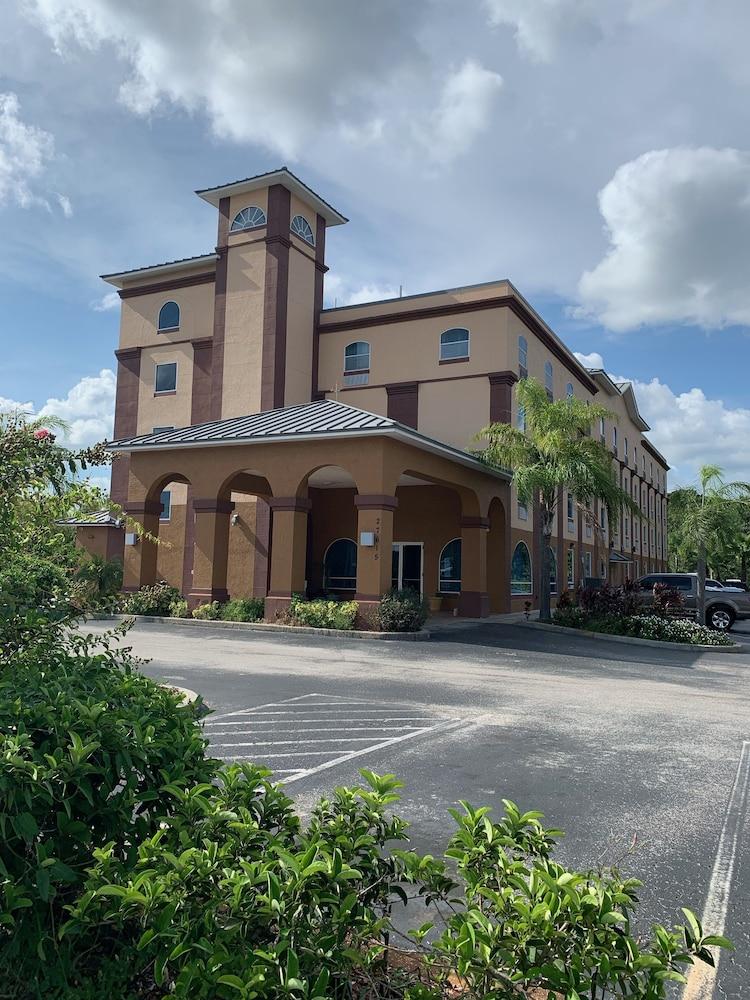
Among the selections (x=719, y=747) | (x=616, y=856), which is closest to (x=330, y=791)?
(x=616, y=856)

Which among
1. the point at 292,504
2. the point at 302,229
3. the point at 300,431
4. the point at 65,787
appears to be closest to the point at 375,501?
the point at 292,504

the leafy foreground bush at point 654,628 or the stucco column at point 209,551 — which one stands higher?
the stucco column at point 209,551

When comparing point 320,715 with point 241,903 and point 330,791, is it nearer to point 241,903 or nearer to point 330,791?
point 330,791

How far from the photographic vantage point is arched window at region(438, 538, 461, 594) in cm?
2731

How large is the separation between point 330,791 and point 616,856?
229cm

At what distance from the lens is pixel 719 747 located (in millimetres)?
8180

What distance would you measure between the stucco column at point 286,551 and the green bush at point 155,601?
4001 millimetres

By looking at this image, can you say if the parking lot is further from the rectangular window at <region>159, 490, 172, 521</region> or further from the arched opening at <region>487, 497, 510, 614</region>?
the rectangular window at <region>159, 490, 172, 521</region>

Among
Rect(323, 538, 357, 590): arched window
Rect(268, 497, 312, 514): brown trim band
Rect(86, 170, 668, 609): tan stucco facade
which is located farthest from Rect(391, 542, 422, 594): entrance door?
Rect(268, 497, 312, 514): brown trim band

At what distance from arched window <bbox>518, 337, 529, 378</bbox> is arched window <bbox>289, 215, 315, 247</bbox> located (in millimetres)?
9549

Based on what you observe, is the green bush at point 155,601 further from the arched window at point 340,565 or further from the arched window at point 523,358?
the arched window at point 523,358

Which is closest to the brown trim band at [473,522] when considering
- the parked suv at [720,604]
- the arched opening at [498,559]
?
the arched opening at [498,559]

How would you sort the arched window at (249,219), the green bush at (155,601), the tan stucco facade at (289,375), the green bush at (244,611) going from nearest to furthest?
the green bush at (244,611) → the green bush at (155,601) → the tan stucco facade at (289,375) → the arched window at (249,219)

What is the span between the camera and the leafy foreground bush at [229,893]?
2170 mm
